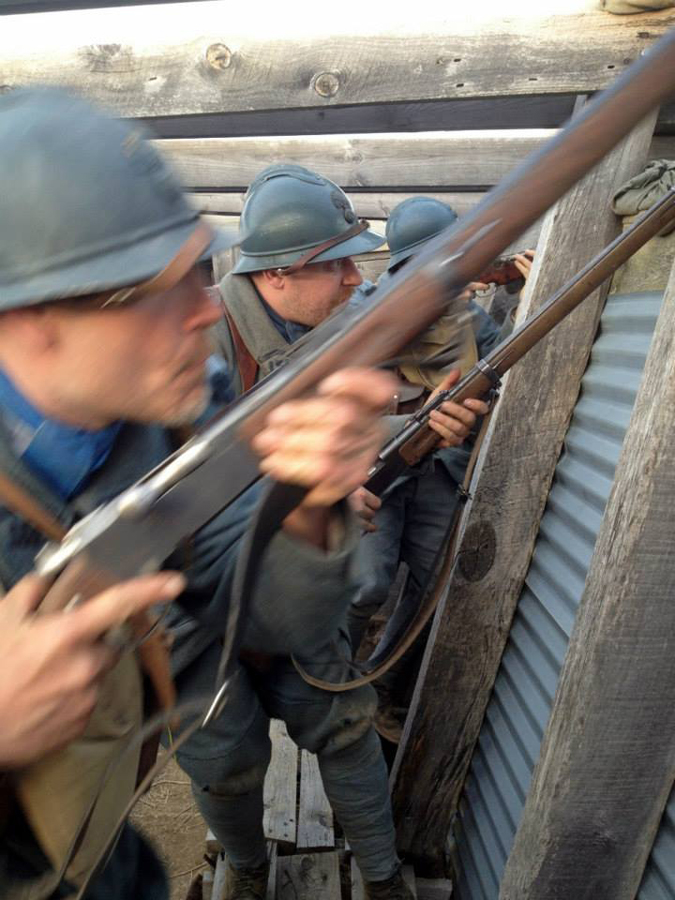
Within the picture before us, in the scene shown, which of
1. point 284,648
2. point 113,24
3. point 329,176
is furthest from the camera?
point 329,176

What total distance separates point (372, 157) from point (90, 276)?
4.46 metres

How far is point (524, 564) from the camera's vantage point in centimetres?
273

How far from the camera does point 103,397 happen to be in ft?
3.70

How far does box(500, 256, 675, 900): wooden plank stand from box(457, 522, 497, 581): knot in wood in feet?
3.29

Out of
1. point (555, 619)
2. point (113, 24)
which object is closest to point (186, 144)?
point (113, 24)

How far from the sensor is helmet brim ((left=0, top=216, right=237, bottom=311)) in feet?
3.47

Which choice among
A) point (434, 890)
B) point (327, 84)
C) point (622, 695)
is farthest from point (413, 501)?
point (622, 695)

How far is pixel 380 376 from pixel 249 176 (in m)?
4.87

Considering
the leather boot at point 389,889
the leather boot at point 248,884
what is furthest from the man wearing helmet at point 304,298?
the leather boot at point 248,884

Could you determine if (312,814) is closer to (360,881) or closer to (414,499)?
(360,881)

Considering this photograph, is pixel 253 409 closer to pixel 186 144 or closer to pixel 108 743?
pixel 108 743

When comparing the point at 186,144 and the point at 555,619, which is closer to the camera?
the point at 555,619

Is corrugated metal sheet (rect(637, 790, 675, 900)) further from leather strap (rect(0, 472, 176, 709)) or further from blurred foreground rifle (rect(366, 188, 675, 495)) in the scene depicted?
blurred foreground rifle (rect(366, 188, 675, 495))

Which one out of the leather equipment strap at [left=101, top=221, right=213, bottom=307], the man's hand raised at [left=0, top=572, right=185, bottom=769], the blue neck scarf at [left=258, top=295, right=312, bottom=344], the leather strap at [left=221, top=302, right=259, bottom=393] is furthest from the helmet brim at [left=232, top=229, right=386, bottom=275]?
the man's hand raised at [left=0, top=572, right=185, bottom=769]
